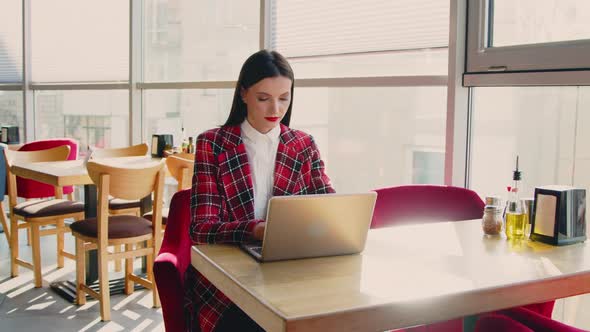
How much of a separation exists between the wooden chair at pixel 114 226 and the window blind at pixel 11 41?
3.56 metres

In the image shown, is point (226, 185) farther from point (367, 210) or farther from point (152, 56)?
point (152, 56)

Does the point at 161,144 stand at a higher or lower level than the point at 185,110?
lower

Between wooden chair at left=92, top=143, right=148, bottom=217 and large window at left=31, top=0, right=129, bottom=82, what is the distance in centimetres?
108

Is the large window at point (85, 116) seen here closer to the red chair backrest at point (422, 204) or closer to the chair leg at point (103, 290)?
the chair leg at point (103, 290)

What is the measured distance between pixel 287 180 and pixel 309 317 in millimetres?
939

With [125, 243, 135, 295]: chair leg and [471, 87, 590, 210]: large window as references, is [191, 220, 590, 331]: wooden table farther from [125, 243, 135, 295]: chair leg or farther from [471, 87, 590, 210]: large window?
[125, 243, 135, 295]: chair leg

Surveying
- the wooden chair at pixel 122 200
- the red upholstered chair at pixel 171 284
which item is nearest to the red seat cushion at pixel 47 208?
the wooden chair at pixel 122 200

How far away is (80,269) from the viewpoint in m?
3.73

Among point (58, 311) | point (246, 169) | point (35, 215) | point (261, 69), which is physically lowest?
point (58, 311)

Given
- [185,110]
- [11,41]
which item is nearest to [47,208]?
[185,110]

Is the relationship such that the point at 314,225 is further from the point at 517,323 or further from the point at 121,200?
the point at 121,200

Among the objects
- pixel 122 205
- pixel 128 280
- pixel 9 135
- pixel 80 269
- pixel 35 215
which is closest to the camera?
pixel 80 269

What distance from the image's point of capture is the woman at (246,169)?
6.16 ft

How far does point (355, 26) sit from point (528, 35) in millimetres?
1115
